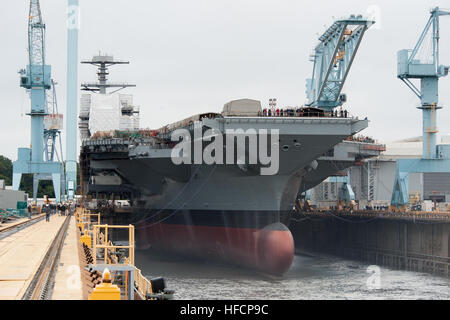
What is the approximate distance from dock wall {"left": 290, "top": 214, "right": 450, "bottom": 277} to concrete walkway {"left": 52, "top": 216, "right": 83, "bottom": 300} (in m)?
22.4

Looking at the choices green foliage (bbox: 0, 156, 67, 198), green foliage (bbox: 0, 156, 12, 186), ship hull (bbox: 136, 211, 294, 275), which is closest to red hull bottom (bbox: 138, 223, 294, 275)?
ship hull (bbox: 136, 211, 294, 275)

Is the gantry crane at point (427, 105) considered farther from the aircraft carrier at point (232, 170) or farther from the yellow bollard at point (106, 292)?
the yellow bollard at point (106, 292)

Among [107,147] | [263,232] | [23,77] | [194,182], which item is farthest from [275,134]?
[23,77]

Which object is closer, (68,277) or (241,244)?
(68,277)

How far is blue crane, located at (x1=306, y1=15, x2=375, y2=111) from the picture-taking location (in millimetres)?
43594

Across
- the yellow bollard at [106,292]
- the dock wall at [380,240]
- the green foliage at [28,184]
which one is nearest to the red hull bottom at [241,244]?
the dock wall at [380,240]

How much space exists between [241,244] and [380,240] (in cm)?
1399

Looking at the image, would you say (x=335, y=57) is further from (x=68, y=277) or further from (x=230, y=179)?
(x=68, y=277)

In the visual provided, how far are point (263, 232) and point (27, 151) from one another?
1614 inches

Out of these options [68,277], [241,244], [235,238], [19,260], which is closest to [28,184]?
[235,238]

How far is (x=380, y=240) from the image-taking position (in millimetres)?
42000

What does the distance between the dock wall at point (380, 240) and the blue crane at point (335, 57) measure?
8834 mm

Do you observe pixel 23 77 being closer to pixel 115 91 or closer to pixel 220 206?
pixel 115 91

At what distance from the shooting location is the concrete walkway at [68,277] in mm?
11458
